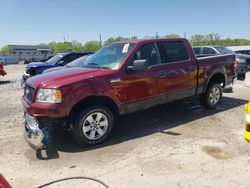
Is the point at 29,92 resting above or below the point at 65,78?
below

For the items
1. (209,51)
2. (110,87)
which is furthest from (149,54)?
(209,51)

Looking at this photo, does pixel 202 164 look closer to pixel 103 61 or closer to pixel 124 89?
pixel 124 89

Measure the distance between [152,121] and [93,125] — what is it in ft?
6.19

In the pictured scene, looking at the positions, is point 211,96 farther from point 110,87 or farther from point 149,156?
point 149,156

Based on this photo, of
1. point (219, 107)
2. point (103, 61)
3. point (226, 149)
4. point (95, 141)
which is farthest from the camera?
point (219, 107)

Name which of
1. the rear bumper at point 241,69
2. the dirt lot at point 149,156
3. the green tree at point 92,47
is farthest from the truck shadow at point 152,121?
the green tree at point 92,47

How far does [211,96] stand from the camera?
7.12m

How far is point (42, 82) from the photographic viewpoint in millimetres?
4789

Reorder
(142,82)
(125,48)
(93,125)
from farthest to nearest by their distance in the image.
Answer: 1. (125,48)
2. (142,82)
3. (93,125)

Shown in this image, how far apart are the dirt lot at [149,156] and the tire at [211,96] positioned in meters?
0.55

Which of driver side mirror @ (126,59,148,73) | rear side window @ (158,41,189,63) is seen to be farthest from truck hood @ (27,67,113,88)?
rear side window @ (158,41,189,63)

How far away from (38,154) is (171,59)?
11.2 feet

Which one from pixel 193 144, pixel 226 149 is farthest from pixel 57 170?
pixel 226 149

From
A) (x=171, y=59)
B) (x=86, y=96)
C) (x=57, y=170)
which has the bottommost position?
(x=57, y=170)
